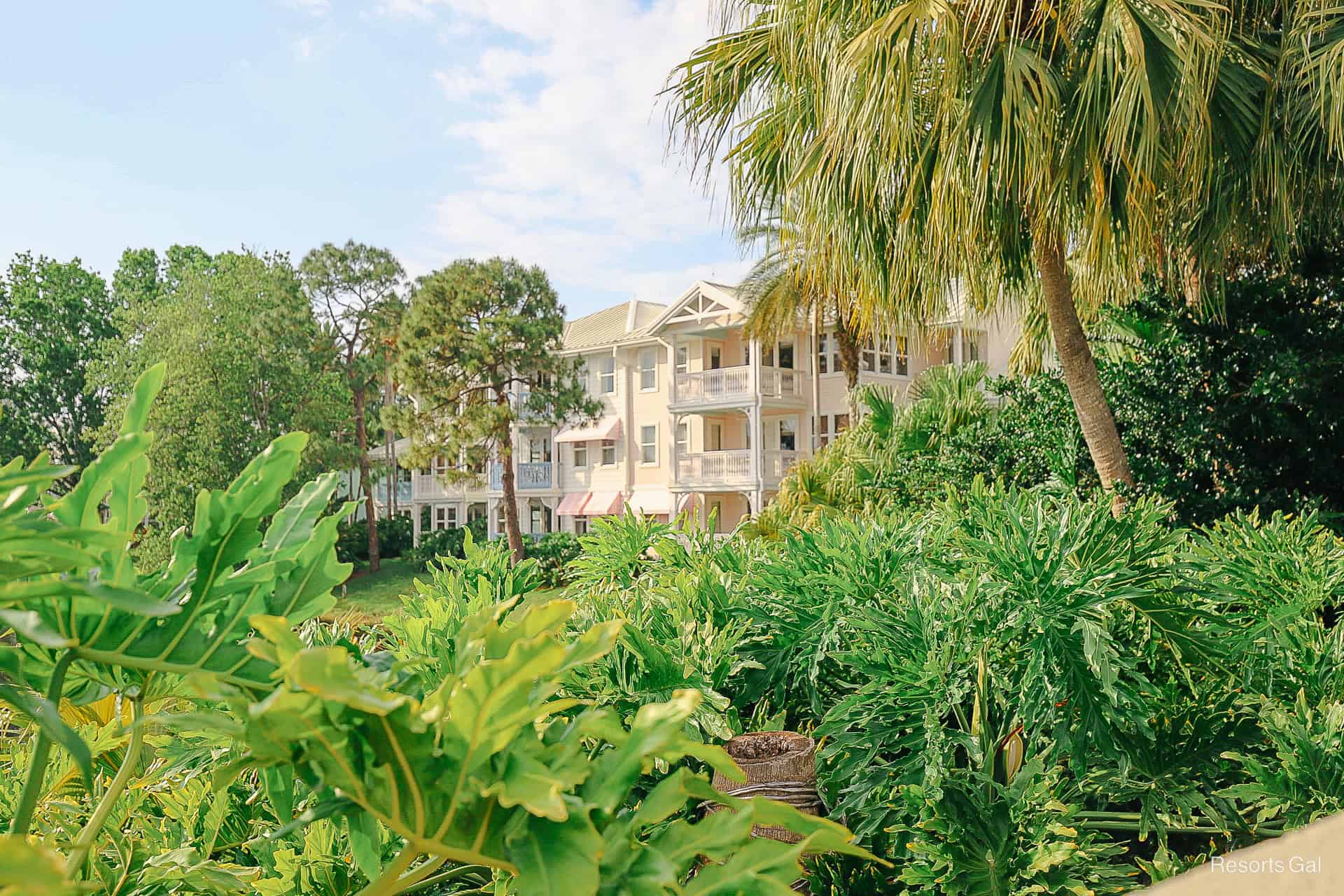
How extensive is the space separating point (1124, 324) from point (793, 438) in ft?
66.5

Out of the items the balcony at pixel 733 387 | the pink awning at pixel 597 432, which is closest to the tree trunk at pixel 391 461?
the pink awning at pixel 597 432

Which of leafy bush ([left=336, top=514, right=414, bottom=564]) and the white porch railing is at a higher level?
the white porch railing

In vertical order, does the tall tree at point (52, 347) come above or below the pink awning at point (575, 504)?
above

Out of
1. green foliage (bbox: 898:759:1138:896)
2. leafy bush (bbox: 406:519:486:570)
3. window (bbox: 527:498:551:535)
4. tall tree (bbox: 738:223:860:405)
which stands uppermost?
tall tree (bbox: 738:223:860:405)

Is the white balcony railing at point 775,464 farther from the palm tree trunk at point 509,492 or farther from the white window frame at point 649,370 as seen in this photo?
the palm tree trunk at point 509,492

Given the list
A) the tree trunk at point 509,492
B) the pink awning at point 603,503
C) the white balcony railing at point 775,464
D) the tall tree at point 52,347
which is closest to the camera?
the white balcony railing at point 775,464

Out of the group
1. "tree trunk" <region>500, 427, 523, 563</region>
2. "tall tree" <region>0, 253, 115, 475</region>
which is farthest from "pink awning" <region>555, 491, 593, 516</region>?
"tall tree" <region>0, 253, 115, 475</region>

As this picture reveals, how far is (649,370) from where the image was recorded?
102ft

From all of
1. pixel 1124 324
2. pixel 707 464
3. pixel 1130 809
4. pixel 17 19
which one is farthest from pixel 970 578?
pixel 17 19

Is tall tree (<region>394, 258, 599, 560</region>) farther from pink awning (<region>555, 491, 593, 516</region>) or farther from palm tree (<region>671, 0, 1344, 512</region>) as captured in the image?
palm tree (<region>671, 0, 1344, 512</region>)

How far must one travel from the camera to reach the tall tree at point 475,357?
2672 cm

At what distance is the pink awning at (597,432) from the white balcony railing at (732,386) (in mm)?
3089

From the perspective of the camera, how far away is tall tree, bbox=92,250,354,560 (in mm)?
25938

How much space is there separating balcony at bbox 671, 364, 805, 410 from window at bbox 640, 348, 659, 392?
2020 millimetres
